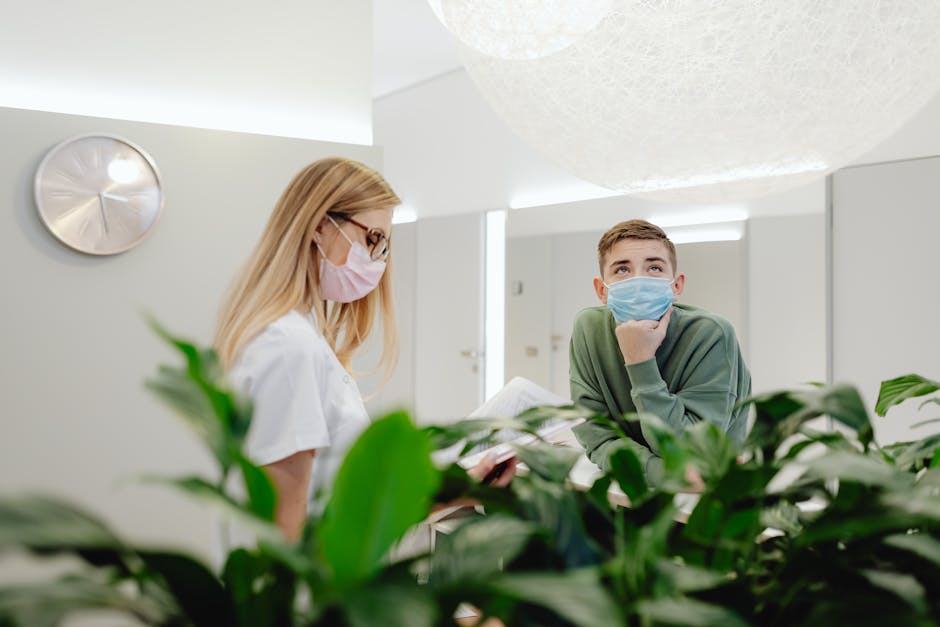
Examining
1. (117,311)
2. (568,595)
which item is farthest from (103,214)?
(568,595)

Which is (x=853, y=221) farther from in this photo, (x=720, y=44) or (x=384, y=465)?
(x=384, y=465)

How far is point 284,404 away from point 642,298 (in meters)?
0.89

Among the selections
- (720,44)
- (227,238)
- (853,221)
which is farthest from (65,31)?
(853,221)

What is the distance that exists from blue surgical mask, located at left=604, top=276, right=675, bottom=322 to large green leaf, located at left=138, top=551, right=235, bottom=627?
1.45m

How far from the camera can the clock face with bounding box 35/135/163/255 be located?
2.53 metres

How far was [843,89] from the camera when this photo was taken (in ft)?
3.72

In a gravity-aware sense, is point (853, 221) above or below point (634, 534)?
above

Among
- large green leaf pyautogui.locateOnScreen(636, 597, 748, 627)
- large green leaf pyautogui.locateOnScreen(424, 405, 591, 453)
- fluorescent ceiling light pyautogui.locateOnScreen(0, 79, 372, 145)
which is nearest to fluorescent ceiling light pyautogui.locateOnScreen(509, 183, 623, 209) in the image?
fluorescent ceiling light pyautogui.locateOnScreen(0, 79, 372, 145)

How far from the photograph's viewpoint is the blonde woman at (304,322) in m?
1.30

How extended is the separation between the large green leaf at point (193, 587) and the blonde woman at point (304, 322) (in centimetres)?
70

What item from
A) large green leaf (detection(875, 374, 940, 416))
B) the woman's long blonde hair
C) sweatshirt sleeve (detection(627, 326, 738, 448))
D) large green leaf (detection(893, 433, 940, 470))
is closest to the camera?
large green leaf (detection(893, 433, 940, 470))

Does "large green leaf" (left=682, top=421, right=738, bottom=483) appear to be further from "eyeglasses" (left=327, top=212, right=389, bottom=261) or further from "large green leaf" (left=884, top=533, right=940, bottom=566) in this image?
"eyeglasses" (left=327, top=212, right=389, bottom=261)

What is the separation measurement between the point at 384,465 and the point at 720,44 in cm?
96

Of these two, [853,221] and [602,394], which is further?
[853,221]
